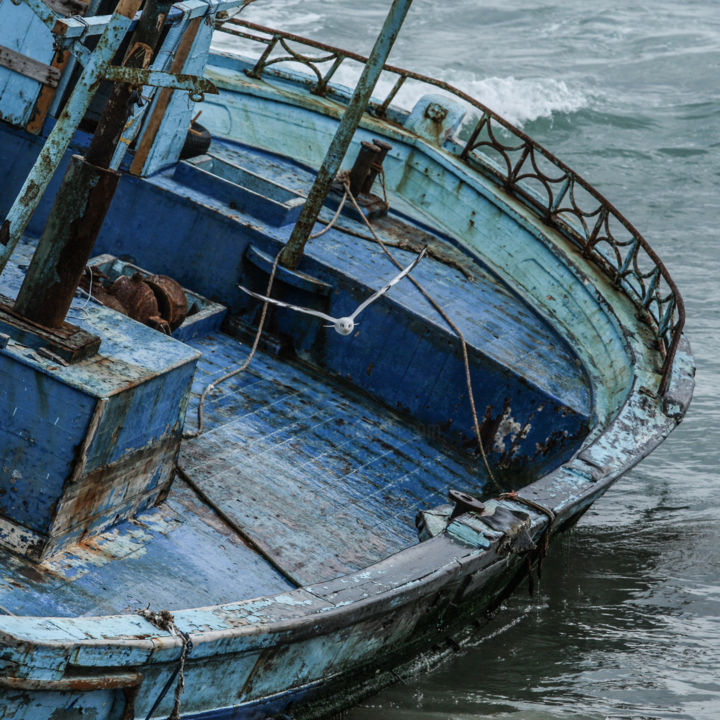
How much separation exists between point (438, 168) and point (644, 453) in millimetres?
4118

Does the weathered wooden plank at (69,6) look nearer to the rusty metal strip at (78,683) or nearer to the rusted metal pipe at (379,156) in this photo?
the rusted metal pipe at (379,156)

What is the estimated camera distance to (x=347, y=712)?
521 cm

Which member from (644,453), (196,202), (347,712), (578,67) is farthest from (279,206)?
(578,67)

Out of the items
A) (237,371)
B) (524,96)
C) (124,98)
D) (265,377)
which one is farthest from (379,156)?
(524,96)

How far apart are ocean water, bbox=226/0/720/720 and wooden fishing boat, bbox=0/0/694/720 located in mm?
628

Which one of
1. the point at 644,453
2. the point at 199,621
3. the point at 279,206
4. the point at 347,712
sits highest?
the point at 279,206

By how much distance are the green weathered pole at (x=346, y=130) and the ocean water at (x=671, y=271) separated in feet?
9.59

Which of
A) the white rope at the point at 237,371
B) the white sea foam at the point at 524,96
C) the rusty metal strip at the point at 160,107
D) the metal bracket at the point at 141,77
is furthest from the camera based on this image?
the white sea foam at the point at 524,96

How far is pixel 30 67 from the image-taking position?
7.02 meters

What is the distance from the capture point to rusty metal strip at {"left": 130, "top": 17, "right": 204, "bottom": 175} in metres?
7.34

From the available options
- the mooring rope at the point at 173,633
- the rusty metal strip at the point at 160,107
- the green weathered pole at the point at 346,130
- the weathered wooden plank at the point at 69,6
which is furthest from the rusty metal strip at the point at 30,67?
Answer: the mooring rope at the point at 173,633

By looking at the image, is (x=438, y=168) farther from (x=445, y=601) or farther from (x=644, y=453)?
(x=445, y=601)

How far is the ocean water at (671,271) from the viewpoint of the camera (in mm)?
5988

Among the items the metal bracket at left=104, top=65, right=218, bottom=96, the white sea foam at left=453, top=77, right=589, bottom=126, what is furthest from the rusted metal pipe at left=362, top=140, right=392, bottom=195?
the white sea foam at left=453, top=77, right=589, bottom=126
